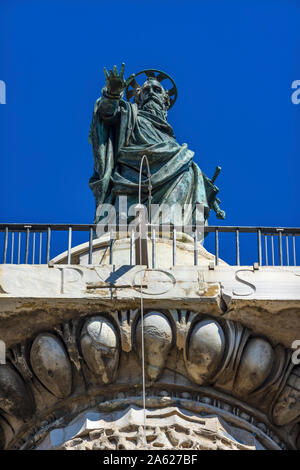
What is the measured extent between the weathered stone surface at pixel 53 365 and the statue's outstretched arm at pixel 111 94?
4.87m

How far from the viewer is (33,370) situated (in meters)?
14.5

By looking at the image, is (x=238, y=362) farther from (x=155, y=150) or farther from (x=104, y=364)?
(x=155, y=150)

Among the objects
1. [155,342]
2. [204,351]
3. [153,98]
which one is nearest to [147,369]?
[155,342]

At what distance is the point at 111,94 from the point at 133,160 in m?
1.04

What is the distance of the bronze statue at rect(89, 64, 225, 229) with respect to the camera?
1831 cm

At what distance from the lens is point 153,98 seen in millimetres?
20250

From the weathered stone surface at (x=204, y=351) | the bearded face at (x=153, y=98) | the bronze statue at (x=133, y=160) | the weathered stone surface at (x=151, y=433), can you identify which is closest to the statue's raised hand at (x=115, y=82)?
the bronze statue at (x=133, y=160)

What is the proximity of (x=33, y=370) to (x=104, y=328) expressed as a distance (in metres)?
0.99

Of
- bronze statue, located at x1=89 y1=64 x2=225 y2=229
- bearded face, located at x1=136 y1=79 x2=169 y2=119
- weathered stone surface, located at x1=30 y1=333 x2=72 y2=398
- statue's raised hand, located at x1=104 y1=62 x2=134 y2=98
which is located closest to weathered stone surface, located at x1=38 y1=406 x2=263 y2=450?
weathered stone surface, located at x1=30 y1=333 x2=72 y2=398

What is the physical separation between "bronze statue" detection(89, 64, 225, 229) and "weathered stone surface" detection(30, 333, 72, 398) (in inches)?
158

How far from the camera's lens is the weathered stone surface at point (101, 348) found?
46.8 feet

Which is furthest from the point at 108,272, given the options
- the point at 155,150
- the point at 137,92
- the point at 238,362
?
the point at 137,92

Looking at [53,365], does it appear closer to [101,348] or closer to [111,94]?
[101,348]
